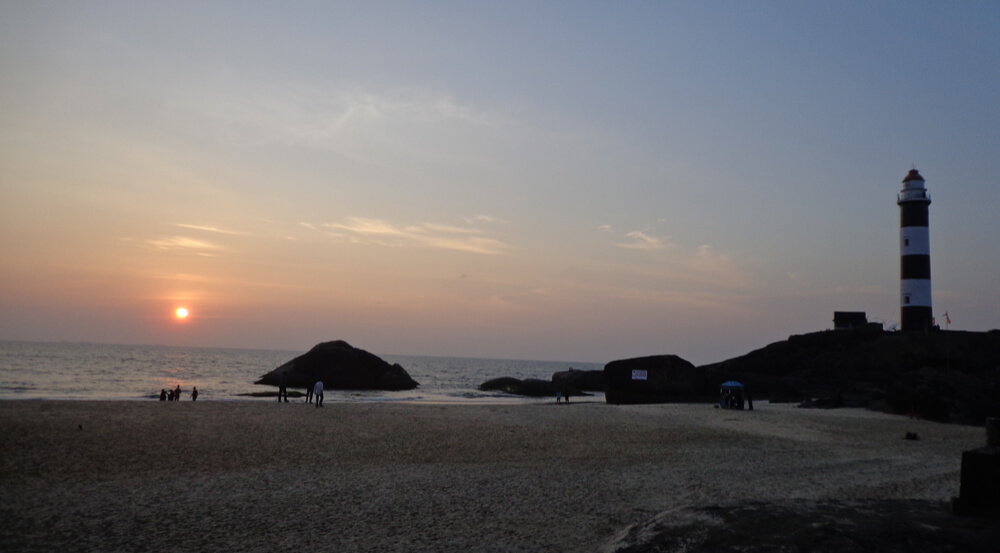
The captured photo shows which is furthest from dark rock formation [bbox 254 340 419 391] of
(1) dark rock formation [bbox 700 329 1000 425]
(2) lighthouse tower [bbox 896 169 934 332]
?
(2) lighthouse tower [bbox 896 169 934 332]

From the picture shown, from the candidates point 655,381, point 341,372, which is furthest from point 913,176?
point 341,372

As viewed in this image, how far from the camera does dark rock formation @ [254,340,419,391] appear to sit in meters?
64.0

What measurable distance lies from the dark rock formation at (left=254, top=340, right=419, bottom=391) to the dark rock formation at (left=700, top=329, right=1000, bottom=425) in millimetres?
31179


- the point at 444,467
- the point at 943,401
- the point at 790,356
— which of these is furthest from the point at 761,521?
the point at 790,356

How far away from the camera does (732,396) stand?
3772 cm

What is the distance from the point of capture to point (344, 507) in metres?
12.4

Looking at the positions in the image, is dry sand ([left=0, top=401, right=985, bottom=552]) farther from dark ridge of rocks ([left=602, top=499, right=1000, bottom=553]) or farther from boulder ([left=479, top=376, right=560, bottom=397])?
boulder ([left=479, top=376, right=560, bottom=397])

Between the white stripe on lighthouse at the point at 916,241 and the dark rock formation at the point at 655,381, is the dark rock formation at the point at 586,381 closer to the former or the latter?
the dark rock formation at the point at 655,381

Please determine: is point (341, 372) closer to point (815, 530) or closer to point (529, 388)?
point (529, 388)

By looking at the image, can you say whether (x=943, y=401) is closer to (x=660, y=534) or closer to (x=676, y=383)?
(x=676, y=383)

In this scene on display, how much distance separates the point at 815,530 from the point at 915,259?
57464 millimetres

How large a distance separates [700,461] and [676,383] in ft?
93.2

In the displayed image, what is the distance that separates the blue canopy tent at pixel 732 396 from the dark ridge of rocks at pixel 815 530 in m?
29.8

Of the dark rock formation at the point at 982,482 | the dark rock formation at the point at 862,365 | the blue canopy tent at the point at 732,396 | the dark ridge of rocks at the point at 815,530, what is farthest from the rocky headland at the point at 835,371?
the dark ridge of rocks at the point at 815,530
